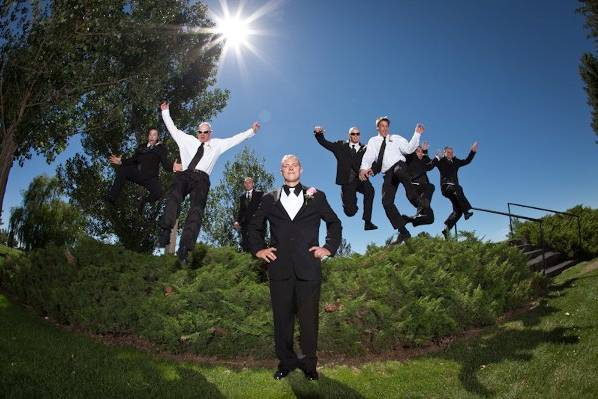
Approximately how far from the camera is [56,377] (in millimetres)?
5168

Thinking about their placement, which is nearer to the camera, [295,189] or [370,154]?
[295,189]

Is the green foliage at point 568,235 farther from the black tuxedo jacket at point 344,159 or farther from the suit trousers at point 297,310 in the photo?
the suit trousers at point 297,310

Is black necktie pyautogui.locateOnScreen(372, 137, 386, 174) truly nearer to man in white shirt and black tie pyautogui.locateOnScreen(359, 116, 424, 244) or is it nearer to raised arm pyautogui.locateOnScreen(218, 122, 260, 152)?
man in white shirt and black tie pyautogui.locateOnScreen(359, 116, 424, 244)

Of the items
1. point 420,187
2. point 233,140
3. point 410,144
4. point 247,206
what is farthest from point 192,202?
point 420,187

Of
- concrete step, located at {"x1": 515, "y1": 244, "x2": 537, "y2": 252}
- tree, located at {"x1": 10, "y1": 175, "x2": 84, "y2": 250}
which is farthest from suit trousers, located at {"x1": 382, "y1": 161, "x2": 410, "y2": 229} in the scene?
tree, located at {"x1": 10, "y1": 175, "x2": 84, "y2": 250}

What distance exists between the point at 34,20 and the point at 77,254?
30.3 ft

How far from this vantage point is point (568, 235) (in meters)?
15.4

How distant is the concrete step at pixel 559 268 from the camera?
43.7 ft

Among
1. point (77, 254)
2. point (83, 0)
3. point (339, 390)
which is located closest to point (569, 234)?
point (339, 390)

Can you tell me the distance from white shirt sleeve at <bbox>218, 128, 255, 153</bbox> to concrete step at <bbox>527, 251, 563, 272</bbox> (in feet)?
29.3

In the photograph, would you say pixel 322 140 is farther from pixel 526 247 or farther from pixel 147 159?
pixel 526 247

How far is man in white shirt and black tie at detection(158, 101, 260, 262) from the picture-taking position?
7949 mm

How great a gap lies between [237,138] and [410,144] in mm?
3711

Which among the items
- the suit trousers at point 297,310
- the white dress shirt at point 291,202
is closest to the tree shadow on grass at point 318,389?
the suit trousers at point 297,310
